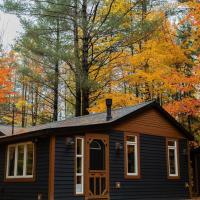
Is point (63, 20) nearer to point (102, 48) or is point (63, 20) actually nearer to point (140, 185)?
point (102, 48)

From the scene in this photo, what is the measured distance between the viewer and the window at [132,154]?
15570mm

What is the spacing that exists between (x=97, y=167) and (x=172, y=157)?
4124mm

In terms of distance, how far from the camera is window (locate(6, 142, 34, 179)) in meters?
14.3

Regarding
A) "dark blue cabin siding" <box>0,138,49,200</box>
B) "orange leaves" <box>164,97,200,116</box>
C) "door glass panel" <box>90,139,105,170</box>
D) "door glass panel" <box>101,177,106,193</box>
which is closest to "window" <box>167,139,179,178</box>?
"orange leaves" <box>164,97,200,116</box>

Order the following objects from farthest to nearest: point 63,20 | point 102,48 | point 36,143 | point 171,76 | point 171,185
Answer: point 102,48
point 63,20
point 171,76
point 171,185
point 36,143

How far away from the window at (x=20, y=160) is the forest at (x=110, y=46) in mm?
6121

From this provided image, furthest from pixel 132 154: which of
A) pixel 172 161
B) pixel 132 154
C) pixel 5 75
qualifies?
pixel 5 75

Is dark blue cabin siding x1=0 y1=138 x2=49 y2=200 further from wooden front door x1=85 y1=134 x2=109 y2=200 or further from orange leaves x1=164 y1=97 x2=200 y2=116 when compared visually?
orange leaves x1=164 y1=97 x2=200 y2=116

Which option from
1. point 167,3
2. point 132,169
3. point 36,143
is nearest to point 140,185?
point 132,169

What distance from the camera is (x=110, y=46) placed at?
928 inches

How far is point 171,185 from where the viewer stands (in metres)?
17.1

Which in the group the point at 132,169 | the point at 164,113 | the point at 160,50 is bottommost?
the point at 132,169

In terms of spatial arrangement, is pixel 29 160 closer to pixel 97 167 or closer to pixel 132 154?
pixel 97 167

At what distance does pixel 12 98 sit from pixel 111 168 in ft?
68.0
